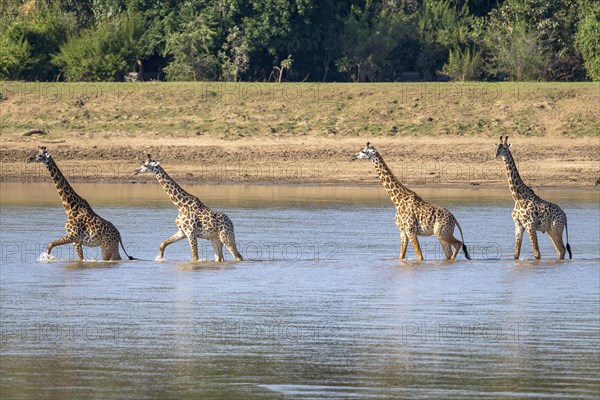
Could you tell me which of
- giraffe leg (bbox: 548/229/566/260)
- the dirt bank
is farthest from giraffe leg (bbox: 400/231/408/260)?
the dirt bank

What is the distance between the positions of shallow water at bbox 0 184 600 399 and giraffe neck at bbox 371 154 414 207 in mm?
739

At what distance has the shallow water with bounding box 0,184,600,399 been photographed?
1095cm

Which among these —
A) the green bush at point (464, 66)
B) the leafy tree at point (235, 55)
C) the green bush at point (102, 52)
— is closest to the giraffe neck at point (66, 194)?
the green bush at point (102, 52)

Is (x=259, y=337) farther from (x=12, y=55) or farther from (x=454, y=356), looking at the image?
(x=12, y=55)

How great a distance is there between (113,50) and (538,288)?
2480 centimetres

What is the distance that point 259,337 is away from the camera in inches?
499

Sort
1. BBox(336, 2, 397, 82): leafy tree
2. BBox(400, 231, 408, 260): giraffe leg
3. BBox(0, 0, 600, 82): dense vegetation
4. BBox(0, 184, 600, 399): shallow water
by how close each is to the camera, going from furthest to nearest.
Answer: BBox(336, 2, 397, 82): leafy tree
BBox(0, 0, 600, 82): dense vegetation
BBox(400, 231, 408, 260): giraffe leg
BBox(0, 184, 600, 399): shallow water

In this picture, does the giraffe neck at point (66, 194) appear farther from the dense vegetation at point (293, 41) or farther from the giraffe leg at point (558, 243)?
the dense vegetation at point (293, 41)

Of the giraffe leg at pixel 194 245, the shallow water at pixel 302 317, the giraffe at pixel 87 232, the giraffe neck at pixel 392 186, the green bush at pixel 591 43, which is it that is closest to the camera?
the shallow water at pixel 302 317

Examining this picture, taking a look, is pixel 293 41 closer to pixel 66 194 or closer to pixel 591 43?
pixel 591 43

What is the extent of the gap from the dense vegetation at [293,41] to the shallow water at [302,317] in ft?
55.4

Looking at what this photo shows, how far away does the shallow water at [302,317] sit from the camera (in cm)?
1095

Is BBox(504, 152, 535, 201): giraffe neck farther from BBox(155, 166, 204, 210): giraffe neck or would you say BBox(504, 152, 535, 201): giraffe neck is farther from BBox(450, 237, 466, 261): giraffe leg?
BBox(155, 166, 204, 210): giraffe neck

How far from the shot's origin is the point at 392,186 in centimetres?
1848
